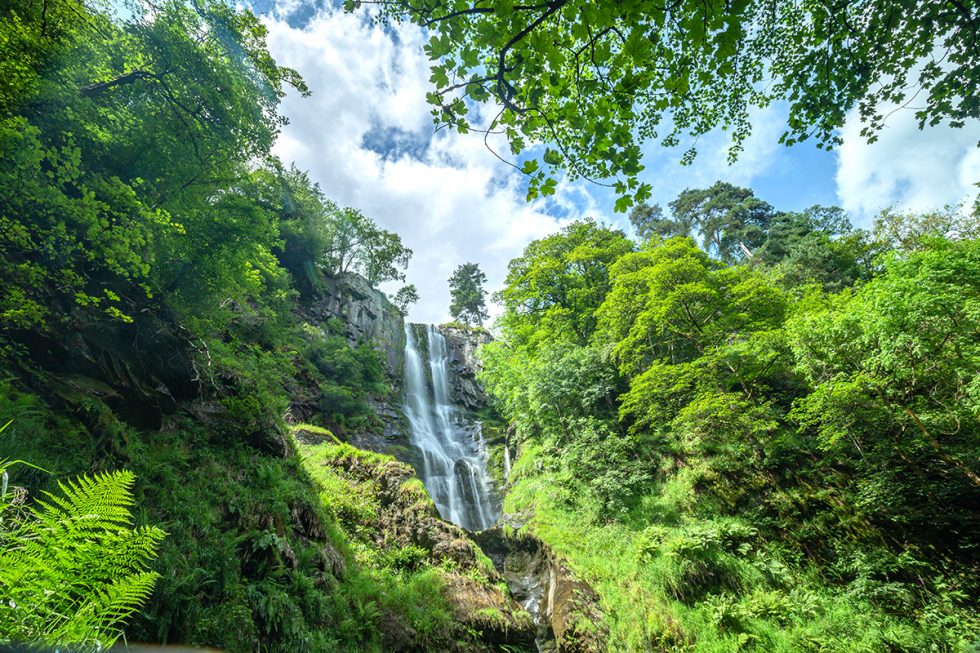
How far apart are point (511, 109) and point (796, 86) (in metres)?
3.56

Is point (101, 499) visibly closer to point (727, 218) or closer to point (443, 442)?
point (443, 442)

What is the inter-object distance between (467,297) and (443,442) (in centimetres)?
2451

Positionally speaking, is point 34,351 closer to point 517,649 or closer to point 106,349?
point 106,349

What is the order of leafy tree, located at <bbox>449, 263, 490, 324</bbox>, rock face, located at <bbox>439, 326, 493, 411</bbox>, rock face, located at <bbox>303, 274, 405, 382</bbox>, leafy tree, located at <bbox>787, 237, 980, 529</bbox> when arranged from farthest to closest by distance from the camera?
leafy tree, located at <bbox>449, 263, 490, 324</bbox>, rock face, located at <bbox>439, 326, 493, 411</bbox>, rock face, located at <bbox>303, 274, 405, 382</bbox>, leafy tree, located at <bbox>787, 237, 980, 529</bbox>

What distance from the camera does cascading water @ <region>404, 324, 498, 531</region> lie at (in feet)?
61.2

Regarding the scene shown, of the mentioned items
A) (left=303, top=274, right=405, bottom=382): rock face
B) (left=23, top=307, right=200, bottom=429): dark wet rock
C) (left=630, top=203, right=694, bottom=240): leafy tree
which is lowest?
(left=23, top=307, right=200, bottom=429): dark wet rock

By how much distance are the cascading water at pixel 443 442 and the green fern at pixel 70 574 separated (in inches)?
626

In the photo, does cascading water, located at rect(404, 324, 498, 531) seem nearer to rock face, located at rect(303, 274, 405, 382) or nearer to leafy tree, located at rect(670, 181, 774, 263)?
rock face, located at rect(303, 274, 405, 382)

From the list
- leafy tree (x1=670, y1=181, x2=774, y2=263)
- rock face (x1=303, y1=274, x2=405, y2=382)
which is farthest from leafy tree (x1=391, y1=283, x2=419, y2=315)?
leafy tree (x1=670, y1=181, x2=774, y2=263)

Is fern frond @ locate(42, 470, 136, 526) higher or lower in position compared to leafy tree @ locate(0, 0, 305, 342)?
lower

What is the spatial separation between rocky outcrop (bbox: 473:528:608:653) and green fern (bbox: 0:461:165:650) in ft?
32.0

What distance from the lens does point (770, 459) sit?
32.7ft

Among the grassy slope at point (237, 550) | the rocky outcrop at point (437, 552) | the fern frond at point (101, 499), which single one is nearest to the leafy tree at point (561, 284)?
the rocky outcrop at point (437, 552)

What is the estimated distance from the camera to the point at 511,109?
3178 mm
